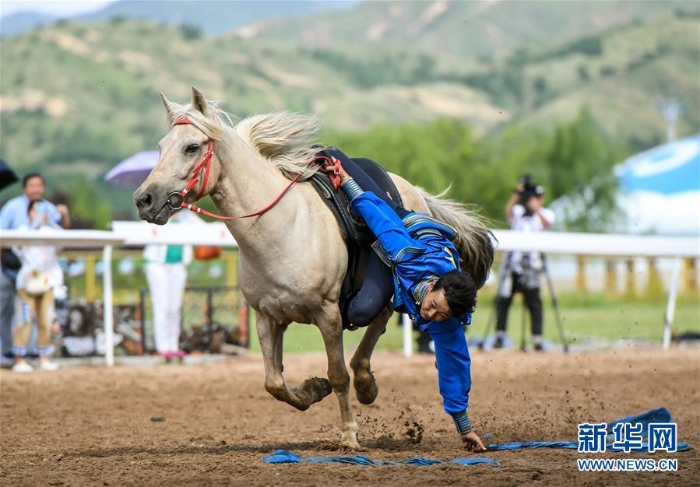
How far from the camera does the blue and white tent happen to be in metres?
35.3

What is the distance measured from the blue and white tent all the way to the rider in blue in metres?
26.8

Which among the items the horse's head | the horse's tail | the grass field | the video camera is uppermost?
the video camera

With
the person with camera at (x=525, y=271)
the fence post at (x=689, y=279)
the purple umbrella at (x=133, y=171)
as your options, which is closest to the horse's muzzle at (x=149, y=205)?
the purple umbrella at (x=133, y=171)

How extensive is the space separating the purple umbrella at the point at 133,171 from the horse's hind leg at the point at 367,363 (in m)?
6.62

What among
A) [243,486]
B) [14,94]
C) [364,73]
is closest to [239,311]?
[243,486]

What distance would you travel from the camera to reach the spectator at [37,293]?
12.5 m

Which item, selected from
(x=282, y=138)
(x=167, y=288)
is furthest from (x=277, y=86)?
(x=282, y=138)

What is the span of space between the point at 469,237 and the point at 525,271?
678cm

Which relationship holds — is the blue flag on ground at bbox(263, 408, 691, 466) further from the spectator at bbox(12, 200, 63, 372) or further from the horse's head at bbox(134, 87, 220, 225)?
the spectator at bbox(12, 200, 63, 372)

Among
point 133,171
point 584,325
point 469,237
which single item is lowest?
point 584,325

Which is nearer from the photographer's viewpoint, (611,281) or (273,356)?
(273,356)

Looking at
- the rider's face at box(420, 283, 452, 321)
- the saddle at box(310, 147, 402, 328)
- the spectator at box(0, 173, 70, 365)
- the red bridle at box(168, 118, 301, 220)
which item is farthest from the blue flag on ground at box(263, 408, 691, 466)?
the spectator at box(0, 173, 70, 365)

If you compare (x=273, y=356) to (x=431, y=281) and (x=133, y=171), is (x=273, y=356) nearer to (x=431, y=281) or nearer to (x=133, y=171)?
(x=431, y=281)

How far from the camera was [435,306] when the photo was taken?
6750mm
